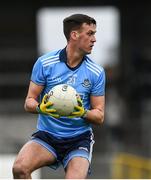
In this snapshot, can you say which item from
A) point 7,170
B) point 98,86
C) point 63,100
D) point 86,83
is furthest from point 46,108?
point 7,170

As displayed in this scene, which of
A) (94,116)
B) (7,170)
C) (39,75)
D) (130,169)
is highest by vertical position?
(39,75)

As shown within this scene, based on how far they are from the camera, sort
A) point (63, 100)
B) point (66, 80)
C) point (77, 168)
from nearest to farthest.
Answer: point (63, 100), point (77, 168), point (66, 80)

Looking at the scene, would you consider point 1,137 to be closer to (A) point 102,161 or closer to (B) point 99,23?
(A) point 102,161

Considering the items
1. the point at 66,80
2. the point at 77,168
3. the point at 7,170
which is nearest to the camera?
the point at 77,168

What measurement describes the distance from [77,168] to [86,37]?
131cm

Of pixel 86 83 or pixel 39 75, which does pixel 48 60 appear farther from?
pixel 86 83

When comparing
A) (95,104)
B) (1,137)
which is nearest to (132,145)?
(1,137)

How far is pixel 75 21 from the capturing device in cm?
822

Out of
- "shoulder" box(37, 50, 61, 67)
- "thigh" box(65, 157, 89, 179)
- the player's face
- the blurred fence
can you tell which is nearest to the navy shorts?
"thigh" box(65, 157, 89, 179)

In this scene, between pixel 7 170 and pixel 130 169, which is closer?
pixel 7 170

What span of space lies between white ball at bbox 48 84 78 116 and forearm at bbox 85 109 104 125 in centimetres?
25

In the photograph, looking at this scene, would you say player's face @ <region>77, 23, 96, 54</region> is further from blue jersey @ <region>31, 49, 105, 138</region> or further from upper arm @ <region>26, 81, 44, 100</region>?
upper arm @ <region>26, 81, 44, 100</region>

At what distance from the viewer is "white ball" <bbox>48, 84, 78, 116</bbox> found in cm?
774

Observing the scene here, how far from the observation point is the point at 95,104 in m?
8.20
